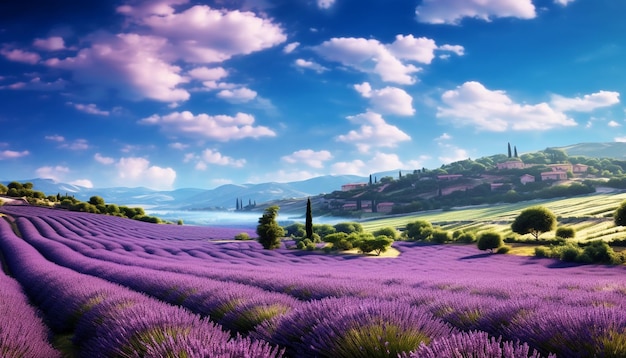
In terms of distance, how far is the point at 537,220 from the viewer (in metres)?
36.7

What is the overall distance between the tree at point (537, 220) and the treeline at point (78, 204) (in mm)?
45884

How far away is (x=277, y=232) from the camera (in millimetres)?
29812

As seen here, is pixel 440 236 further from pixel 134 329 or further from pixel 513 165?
pixel 513 165

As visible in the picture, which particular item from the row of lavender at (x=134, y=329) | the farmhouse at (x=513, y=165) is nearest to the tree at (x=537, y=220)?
the row of lavender at (x=134, y=329)

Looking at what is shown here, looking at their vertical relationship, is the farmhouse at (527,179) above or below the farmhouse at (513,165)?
below

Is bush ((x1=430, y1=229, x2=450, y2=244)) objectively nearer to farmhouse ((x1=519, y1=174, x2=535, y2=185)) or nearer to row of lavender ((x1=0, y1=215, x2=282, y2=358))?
row of lavender ((x1=0, y1=215, x2=282, y2=358))

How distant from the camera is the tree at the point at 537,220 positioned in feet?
120

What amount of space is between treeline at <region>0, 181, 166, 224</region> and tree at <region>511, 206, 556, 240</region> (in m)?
45.9

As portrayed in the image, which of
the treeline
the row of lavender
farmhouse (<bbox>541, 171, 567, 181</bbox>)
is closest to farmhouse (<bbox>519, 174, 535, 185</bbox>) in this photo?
farmhouse (<bbox>541, 171, 567, 181</bbox>)

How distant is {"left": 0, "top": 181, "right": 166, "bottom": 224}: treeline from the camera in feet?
179

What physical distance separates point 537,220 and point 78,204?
184 ft

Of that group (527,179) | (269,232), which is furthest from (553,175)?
(269,232)

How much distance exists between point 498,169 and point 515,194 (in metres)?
38.4

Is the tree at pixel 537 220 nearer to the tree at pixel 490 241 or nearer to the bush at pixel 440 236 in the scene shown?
the tree at pixel 490 241
